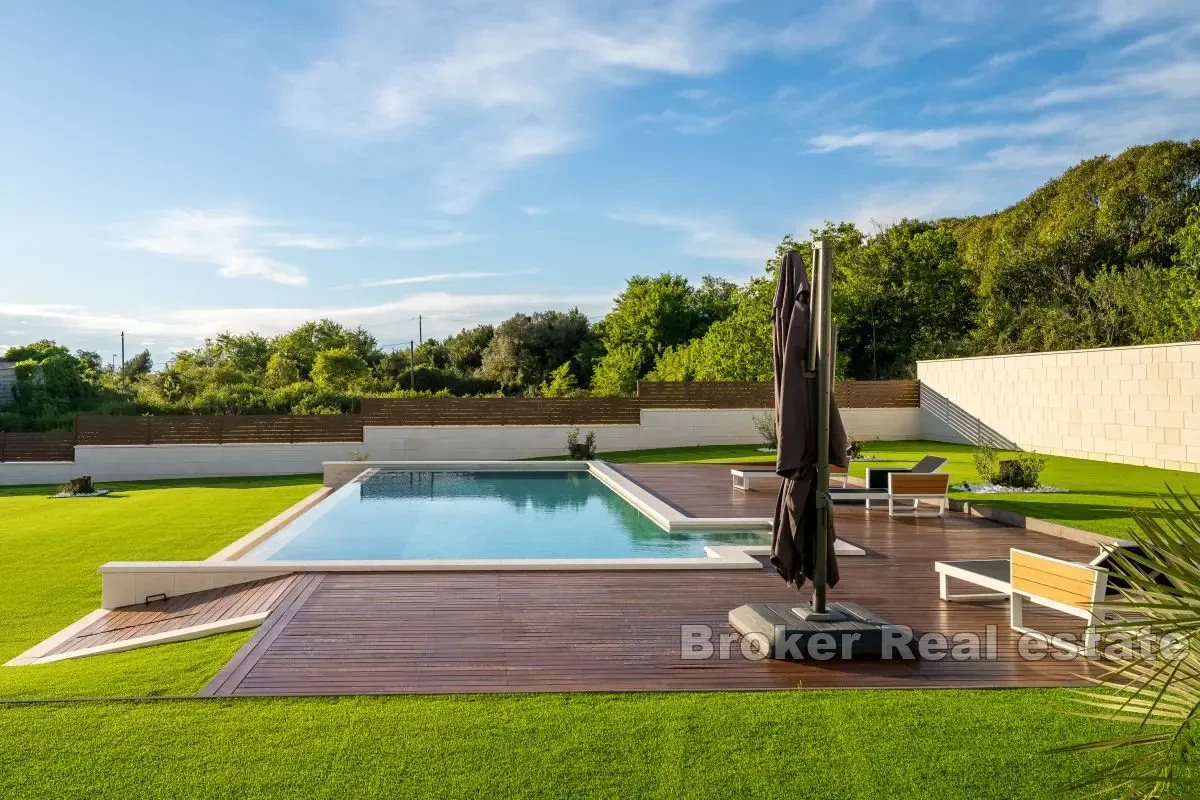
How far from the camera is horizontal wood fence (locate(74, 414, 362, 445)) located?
19.8 metres

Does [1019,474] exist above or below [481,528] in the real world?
above

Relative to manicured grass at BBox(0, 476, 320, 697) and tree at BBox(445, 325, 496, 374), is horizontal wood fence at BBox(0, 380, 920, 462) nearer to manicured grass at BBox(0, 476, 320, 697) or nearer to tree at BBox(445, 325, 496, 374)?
manicured grass at BBox(0, 476, 320, 697)

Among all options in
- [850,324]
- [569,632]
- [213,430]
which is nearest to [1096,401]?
[850,324]

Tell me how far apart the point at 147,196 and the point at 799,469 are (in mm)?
20251

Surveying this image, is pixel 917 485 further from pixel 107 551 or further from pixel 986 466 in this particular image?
pixel 107 551

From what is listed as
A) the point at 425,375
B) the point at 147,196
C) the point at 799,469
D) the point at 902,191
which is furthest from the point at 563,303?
the point at 799,469

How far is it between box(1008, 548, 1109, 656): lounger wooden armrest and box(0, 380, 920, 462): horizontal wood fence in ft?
56.3

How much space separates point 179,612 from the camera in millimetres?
6590

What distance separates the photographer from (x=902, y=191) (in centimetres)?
2945

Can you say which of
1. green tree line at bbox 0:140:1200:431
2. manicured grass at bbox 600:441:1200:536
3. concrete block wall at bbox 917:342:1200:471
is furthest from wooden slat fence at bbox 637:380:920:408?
green tree line at bbox 0:140:1200:431

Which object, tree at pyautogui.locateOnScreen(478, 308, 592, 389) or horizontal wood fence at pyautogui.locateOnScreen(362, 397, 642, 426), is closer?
horizontal wood fence at pyautogui.locateOnScreen(362, 397, 642, 426)

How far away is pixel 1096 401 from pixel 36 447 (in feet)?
72.4

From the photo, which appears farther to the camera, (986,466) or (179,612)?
(986,466)

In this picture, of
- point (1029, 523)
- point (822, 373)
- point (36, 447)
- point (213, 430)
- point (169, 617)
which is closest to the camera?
point (822, 373)
